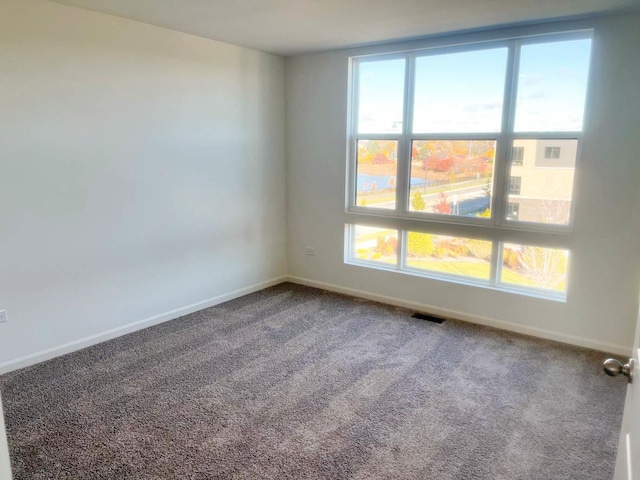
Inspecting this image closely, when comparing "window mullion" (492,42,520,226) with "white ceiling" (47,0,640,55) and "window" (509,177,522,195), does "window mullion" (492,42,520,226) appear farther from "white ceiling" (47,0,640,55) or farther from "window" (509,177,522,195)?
"white ceiling" (47,0,640,55)

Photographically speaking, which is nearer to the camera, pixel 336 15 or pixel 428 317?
pixel 336 15

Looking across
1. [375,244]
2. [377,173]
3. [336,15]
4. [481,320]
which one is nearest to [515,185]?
[481,320]

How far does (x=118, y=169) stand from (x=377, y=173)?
2.43 meters

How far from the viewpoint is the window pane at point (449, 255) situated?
159 inches

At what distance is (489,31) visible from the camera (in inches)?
142

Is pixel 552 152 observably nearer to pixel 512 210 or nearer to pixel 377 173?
pixel 512 210

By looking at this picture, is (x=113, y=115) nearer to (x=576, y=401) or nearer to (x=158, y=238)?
(x=158, y=238)

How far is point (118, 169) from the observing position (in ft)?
11.4

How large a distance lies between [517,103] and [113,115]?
10.6 ft

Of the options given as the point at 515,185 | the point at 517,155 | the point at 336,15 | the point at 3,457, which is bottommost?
the point at 3,457

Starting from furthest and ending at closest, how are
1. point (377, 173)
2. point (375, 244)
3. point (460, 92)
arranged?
point (375, 244) < point (377, 173) < point (460, 92)

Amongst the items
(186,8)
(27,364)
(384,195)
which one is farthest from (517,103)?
(27,364)

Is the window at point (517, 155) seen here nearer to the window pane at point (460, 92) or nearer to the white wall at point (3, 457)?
the window pane at point (460, 92)

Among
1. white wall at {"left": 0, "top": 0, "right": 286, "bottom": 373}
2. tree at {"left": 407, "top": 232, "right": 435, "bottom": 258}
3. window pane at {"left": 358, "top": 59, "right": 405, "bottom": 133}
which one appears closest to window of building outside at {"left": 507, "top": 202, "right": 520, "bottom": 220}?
tree at {"left": 407, "top": 232, "right": 435, "bottom": 258}
